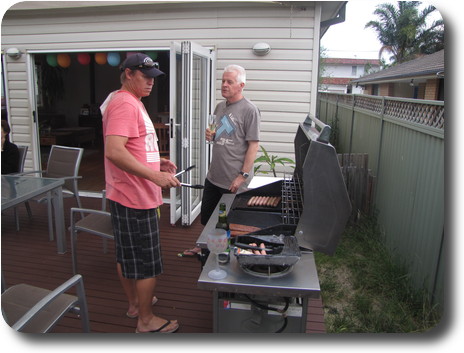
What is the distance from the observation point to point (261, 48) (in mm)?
4551

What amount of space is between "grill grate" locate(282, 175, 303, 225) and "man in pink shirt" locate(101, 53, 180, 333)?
26.9 inches

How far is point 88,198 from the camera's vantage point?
536cm

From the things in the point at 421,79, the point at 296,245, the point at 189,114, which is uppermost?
the point at 421,79

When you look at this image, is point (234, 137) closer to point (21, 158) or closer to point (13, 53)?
point (21, 158)

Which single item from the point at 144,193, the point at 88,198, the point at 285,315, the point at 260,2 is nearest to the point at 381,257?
the point at 285,315

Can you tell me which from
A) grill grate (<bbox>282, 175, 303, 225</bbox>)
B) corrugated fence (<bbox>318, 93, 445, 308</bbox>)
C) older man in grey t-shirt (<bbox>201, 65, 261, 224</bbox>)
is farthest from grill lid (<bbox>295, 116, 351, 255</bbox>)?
corrugated fence (<bbox>318, 93, 445, 308</bbox>)

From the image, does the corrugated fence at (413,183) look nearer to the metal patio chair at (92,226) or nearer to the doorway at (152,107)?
the doorway at (152,107)

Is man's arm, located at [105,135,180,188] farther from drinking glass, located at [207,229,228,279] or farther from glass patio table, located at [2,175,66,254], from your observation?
glass patio table, located at [2,175,66,254]

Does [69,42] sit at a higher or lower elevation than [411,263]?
higher

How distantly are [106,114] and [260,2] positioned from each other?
124 inches

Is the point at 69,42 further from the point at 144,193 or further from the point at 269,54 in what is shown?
the point at 144,193

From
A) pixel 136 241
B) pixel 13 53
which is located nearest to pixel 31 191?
pixel 136 241

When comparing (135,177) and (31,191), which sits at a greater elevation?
(135,177)

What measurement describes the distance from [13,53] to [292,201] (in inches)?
192
